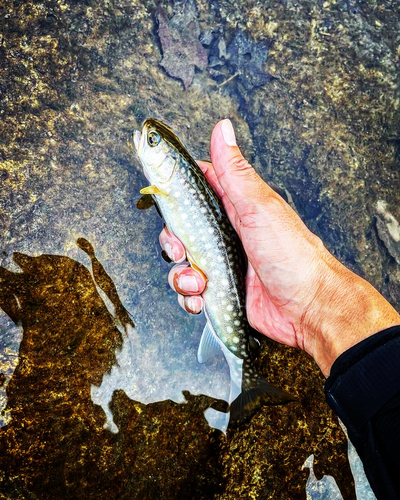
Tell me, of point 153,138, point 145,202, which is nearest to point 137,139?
point 153,138

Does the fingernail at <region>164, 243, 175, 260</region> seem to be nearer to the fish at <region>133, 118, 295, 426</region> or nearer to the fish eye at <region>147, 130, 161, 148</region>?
the fish at <region>133, 118, 295, 426</region>

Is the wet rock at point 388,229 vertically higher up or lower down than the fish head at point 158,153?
lower down

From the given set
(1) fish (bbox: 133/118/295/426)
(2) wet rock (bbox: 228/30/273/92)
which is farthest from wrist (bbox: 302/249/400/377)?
(2) wet rock (bbox: 228/30/273/92)

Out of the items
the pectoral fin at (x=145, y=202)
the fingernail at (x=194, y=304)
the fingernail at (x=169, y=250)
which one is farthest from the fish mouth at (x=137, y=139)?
the fingernail at (x=194, y=304)

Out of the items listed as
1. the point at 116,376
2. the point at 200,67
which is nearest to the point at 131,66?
the point at 200,67

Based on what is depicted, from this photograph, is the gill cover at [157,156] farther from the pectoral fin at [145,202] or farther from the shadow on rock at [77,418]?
the shadow on rock at [77,418]

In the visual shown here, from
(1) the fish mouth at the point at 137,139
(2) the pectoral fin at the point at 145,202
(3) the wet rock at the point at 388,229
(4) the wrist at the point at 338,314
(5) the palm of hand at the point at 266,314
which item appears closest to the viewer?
(4) the wrist at the point at 338,314

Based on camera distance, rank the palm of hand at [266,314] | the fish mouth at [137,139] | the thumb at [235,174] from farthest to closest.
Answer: the fish mouth at [137,139] < the palm of hand at [266,314] < the thumb at [235,174]
